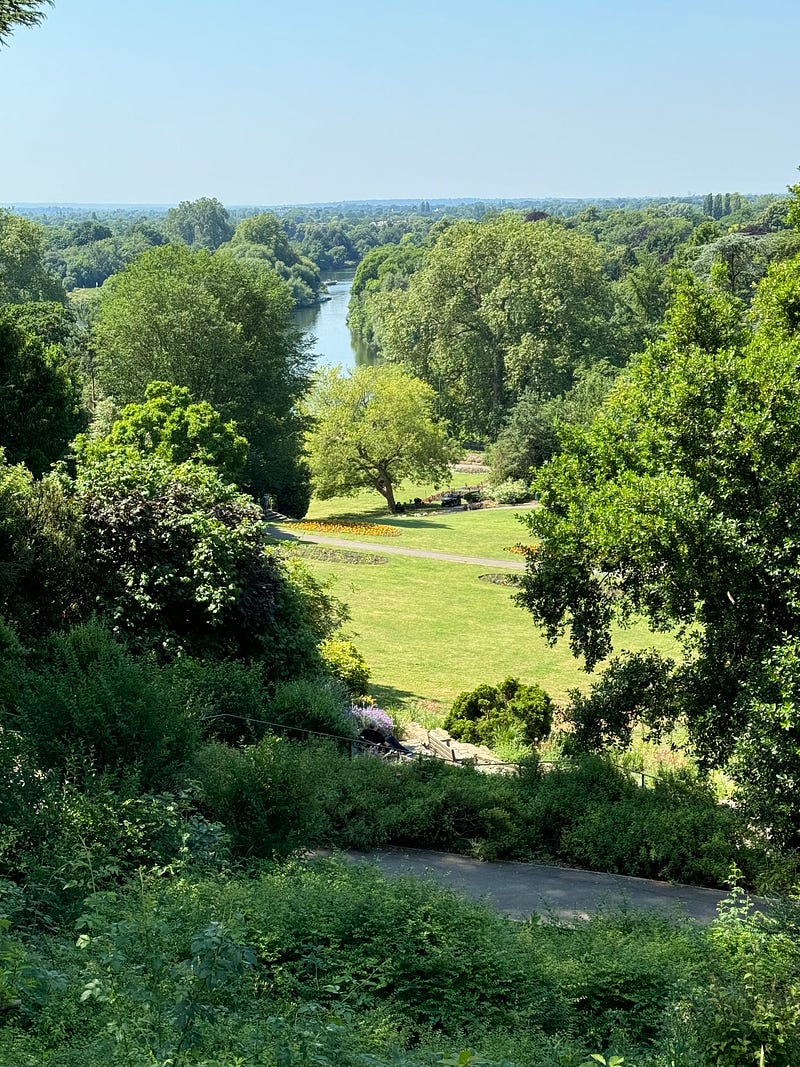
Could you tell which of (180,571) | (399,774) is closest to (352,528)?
(180,571)

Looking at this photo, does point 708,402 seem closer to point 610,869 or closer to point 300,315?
point 610,869

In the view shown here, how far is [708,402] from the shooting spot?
12.4 metres

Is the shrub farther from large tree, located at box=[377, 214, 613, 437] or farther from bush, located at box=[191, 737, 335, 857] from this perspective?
large tree, located at box=[377, 214, 613, 437]

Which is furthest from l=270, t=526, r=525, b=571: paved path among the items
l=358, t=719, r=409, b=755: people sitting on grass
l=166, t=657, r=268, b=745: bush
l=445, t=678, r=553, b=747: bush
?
l=166, t=657, r=268, b=745: bush

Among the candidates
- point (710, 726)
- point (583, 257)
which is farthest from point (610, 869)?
point (583, 257)

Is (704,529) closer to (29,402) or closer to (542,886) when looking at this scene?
(542,886)

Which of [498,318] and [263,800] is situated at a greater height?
[498,318]

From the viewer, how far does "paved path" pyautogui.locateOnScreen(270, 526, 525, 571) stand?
32125mm

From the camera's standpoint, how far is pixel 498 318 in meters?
60.5

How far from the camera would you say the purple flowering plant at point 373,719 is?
1549 cm

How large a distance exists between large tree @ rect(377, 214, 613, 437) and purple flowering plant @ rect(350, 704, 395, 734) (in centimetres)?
4382

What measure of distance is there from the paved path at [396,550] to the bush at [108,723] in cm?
2101

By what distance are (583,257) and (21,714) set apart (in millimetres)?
56966

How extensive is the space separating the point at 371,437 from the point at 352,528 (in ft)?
32.9
